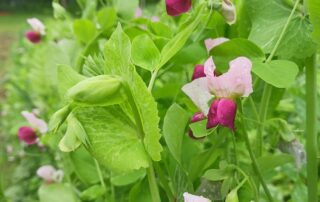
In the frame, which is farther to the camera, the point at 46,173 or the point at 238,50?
the point at 46,173

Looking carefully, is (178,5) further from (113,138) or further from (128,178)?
(128,178)

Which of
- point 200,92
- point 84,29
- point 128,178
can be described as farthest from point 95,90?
point 84,29

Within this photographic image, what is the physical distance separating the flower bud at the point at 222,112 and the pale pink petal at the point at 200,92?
42 mm

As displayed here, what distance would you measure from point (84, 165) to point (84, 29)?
0.84 ft

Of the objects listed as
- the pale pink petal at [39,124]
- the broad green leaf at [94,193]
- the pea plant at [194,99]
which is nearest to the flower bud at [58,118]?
the pea plant at [194,99]

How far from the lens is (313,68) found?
689 mm

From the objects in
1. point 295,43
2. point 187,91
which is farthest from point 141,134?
point 295,43

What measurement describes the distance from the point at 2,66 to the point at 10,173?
465 cm

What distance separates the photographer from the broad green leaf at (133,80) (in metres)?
0.55

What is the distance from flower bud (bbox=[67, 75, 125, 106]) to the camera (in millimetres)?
504

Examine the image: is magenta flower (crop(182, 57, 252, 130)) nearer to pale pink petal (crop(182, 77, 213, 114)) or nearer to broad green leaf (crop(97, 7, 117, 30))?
pale pink petal (crop(182, 77, 213, 114))

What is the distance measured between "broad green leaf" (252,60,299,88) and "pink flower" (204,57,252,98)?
32mm

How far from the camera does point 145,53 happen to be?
640 mm

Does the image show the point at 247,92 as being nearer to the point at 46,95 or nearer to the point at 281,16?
the point at 281,16
